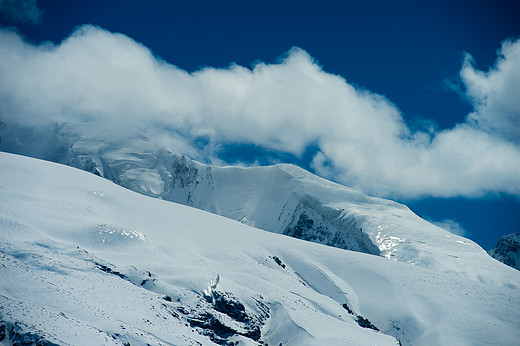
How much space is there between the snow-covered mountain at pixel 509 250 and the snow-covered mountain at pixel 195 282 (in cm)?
8933

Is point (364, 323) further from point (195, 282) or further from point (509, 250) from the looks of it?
point (509, 250)

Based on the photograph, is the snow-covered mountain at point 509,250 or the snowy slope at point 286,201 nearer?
the snowy slope at point 286,201

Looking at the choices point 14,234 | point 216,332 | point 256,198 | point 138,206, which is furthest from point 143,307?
point 256,198

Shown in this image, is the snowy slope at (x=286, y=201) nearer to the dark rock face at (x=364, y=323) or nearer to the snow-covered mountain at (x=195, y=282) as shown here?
the snow-covered mountain at (x=195, y=282)

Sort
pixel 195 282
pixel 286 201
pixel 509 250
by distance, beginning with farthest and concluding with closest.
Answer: pixel 509 250 < pixel 286 201 < pixel 195 282

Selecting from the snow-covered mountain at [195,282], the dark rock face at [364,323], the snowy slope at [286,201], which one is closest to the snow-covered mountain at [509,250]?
the snowy slope at [286,201]

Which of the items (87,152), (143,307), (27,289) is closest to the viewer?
(27,289)

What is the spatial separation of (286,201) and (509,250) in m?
85.6

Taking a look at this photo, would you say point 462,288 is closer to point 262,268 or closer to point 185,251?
point 262,268

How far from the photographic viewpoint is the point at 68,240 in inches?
1425

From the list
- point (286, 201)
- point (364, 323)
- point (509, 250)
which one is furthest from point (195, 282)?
point (509, 250)

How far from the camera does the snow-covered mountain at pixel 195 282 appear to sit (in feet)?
78.7

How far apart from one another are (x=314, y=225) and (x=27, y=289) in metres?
105

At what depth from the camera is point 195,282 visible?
3528 centimetres
